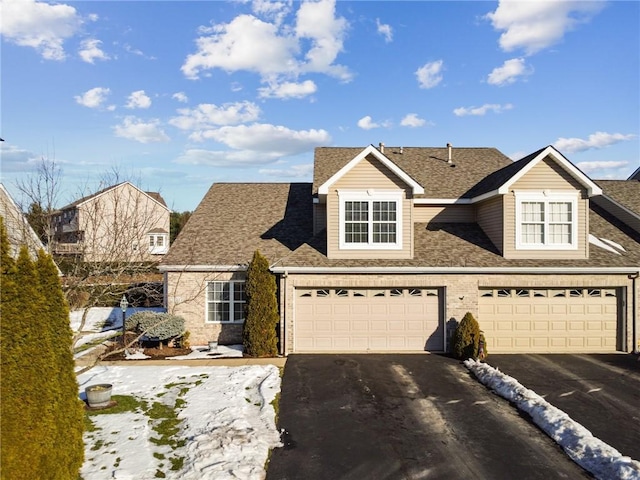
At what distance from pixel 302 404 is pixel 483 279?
8.32 m

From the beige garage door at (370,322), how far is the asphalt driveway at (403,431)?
2.08 meters

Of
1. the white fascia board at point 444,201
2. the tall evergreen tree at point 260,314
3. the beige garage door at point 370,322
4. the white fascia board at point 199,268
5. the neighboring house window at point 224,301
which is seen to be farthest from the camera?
the white fascia board at point 444,201

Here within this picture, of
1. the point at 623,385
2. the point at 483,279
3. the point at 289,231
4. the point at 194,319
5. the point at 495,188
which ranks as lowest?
the point at 623,385

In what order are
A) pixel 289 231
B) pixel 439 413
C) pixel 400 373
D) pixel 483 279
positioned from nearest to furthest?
pixel 439 413 < pixel 400 373 < pixel 483 279 < pixel 289 231

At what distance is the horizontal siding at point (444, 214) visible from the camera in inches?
727

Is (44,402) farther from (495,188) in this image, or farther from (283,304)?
(495,188)

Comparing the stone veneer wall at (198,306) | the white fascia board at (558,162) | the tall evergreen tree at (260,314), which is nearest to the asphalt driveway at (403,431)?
the tall evergreen tree at (260,314)

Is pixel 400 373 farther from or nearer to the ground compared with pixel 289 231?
nearer to the ground

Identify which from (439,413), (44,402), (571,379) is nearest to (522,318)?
(571,379)

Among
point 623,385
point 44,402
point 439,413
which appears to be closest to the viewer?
point 44,402

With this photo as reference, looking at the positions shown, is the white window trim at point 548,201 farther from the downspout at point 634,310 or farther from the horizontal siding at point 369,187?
the horizontal siding at point 369,187

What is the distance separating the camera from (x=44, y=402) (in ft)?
20.6

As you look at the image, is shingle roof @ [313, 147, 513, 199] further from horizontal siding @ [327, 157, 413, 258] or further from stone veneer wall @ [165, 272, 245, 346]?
stone veneer wall @ [165, 272, 245, 346]

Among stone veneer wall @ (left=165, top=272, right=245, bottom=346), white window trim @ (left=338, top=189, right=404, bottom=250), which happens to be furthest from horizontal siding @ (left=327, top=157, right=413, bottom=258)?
stone veneer wall @ (left=165, top=272, right=245, bottom=346)
